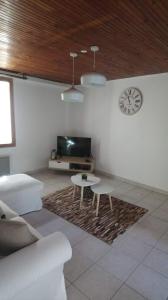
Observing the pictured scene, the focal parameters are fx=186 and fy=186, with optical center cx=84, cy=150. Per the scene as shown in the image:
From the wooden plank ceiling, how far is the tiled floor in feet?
7.90

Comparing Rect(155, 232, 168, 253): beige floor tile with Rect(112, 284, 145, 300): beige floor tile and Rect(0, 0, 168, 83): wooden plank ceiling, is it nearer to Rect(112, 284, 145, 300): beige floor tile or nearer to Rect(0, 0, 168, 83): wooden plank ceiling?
Rect(112, 284, 145, 300): beige floor tile

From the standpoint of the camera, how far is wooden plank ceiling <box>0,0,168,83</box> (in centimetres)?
153

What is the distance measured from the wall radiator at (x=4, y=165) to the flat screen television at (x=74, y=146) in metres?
1.36

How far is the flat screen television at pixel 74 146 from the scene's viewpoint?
15.8 feet

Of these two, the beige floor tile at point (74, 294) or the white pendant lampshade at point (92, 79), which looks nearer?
the beige floor tile at point (74, 294)

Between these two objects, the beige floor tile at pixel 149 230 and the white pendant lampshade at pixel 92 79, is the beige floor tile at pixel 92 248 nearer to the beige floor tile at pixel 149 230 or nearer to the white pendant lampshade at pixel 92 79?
the beige floor tile at pixel 149 230

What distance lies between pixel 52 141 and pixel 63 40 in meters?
3.33

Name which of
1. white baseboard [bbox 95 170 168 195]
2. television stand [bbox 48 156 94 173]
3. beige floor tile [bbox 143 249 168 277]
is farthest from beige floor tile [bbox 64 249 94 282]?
television stand [bbox 48 156 94 173]

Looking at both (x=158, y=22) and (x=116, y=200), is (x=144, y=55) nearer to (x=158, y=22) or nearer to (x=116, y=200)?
(x=158, y=22)

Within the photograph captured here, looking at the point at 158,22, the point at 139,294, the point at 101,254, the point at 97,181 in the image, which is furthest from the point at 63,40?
the point at 139,294

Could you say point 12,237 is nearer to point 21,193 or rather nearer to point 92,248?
point 92,248

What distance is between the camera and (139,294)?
1.67 meters

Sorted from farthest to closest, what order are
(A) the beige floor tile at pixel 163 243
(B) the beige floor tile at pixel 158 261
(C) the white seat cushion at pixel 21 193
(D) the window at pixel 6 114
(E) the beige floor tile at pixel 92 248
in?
(D) the window at pixel 6 114 → (C) the white seat cushion at pixel 21 193 → (A) the beige floor tile at pixel 163 243 → (E) the beige floor tile at pixel 92 248 → (B) the beige floor tile at pixel 158 261

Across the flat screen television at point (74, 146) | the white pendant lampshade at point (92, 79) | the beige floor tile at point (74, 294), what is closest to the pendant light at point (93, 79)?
the white pendant lampshade at point (92, 79)
